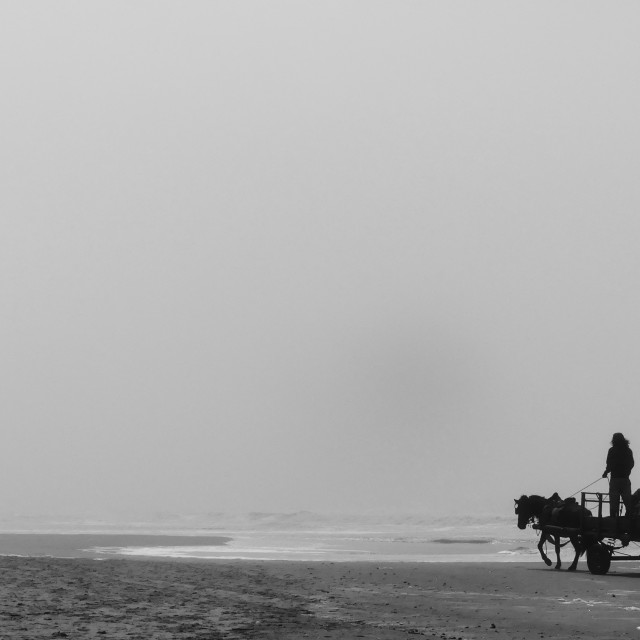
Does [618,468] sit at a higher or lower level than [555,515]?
higher

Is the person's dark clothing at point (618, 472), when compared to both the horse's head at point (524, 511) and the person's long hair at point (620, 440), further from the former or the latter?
the horse's head at point (524, 511)

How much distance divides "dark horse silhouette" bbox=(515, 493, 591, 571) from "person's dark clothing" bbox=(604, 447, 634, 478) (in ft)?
3.40

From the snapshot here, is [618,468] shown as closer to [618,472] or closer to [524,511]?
[618,472]

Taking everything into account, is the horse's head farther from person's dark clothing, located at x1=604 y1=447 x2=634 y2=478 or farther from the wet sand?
person's dark clothing, located at x1=604 y1=447 x2=634 y2=478

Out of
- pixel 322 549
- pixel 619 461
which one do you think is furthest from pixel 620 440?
pixel 322 549

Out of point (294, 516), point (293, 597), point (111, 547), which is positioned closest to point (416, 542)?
point (111, 547)

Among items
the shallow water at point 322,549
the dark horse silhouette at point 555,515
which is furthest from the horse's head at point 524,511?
the shallow water at point 322,549

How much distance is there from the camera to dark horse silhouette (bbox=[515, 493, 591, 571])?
2088 cm

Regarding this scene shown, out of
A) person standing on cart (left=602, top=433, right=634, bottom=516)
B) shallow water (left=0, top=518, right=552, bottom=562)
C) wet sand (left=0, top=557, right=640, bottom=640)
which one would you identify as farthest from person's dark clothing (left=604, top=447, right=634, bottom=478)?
shallow water (left=0, top=518, right=552, bottom=562)

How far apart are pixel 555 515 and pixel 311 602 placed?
27.6ft

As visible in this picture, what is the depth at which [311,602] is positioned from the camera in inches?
585

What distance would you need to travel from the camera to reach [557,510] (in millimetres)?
21422

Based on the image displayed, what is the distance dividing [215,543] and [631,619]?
2741 centimetres

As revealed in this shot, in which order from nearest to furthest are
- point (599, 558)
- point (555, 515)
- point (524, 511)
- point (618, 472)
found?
1. point (599, 558)
2. point (618, 472)
3. point (555, 515)
4. point (524, 511)
